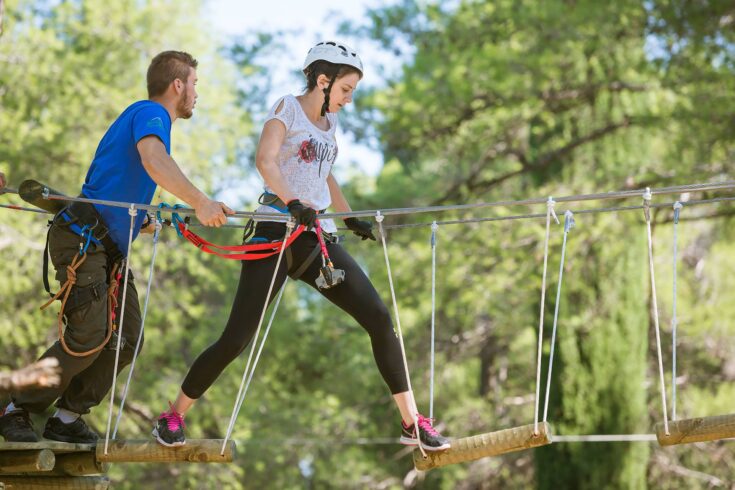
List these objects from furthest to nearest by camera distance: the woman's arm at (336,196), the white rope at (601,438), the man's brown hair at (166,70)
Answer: the white rope at (601,438) < the woman's arm at (336,196) < the man's brown hair at (166,70)

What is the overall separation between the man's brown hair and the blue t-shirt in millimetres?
97

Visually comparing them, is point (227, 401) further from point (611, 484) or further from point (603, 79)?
point (603, 79)

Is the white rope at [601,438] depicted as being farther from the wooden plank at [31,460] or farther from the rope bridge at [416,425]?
the wooden plank at [31,460]

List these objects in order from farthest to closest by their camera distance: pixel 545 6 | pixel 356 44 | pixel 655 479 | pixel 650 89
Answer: pixel 356 44
pixel 655 479
pixel 650 89
pixel 545 6

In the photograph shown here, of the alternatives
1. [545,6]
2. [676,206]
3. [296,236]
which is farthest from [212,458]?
[545,6]

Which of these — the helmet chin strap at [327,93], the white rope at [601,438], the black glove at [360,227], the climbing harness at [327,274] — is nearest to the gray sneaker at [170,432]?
the climbing harness at [327,274]

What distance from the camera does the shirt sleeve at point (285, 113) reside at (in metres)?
3.46

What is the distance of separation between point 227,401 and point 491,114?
170 inches

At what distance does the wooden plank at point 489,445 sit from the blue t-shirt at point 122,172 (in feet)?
3.95

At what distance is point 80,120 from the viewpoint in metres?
11.3

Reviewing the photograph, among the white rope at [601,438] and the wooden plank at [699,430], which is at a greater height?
the wooden plank at [699,430]

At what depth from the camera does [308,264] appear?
3529mm

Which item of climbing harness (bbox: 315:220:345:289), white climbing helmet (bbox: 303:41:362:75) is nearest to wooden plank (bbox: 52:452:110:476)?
climbing harness (bbox: 315:220:345:289)

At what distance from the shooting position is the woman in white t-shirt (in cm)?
346
